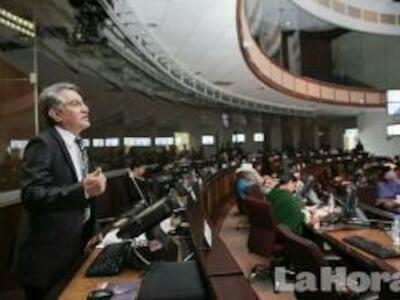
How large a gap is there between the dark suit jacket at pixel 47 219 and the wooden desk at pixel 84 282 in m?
0.13

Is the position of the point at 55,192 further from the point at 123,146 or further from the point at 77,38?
the point at 123,146

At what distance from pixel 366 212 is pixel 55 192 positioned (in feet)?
13.6

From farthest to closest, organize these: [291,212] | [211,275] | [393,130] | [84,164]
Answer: [393,130] → [291,212] → [84,164] → [211,275]

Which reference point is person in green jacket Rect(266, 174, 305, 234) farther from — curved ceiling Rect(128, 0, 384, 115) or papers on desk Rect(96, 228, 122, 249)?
curved ceiling Rect(128, 0, 384, 115)

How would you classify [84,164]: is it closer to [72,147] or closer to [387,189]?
[72,147]

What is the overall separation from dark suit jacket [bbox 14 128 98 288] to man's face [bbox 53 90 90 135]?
0.12 metres

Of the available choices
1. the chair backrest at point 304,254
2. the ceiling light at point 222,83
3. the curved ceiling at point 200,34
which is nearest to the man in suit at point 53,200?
the chair backrest at point 304,254

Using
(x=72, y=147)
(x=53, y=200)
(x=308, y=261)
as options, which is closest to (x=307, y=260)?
(x=308, y=261)

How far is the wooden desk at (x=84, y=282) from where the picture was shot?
206cm

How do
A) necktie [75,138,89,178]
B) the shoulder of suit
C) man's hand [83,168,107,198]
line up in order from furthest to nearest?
necktie [75,138,89,178], the shoulder of suit, man's hand [83,168,107,198]

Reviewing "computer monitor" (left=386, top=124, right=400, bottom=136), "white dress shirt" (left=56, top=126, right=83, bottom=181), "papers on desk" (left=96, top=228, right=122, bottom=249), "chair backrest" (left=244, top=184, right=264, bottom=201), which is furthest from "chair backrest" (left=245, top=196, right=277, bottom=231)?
"computer monitor" (left=386, top=124, right=400, bottom=136)

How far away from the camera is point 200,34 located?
949 cm

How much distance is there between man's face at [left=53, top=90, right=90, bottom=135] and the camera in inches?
97.9

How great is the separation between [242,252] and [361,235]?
11.4ft
